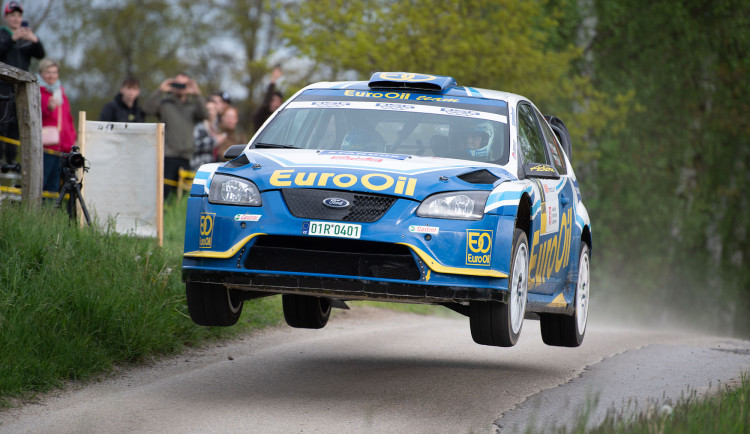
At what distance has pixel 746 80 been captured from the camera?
3544 cm

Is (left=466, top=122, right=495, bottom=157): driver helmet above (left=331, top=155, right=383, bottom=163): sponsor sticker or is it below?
above

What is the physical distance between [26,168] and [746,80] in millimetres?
29601

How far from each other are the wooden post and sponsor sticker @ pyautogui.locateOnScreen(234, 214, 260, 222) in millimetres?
3613

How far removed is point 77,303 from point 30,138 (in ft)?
8.39

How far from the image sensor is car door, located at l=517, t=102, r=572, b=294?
7.75m

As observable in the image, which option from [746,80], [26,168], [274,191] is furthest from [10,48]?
[746,80]

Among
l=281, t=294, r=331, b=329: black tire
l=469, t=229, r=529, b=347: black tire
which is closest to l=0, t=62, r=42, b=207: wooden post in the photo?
l=281, t=294, r=331, b=329: black tire

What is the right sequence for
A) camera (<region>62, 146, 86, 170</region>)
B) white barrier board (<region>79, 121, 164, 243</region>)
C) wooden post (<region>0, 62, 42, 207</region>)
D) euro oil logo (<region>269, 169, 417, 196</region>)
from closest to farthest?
euro oil logo (<region>269, 169, 417, 196</region>) → wooden post (<region>0, 62, 42, 207</region>) → camera (<region>62, 146, 86, 170</region>) → white barrier board (<region>79, 121, 164, 243</region>)

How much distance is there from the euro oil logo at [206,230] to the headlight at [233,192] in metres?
0.10

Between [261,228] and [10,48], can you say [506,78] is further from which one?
[261,228]

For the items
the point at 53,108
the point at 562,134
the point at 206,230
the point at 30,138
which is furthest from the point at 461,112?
the point at 53,108

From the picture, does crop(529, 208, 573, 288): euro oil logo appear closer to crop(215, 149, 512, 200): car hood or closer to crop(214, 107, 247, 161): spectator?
crop(215, 149, 512, 200): car hood

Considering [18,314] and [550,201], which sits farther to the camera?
[550,201]

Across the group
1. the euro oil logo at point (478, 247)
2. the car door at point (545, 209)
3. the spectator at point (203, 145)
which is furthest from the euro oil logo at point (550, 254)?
the spectator at point (203, 145)
